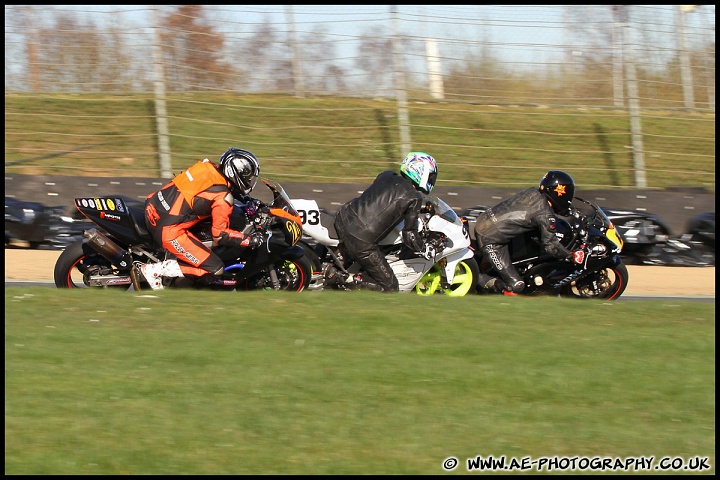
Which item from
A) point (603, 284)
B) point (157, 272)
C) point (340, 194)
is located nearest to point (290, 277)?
point (157, 272)

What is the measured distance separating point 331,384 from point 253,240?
3.52 metres

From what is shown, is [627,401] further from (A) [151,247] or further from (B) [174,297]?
(A) [151,247]

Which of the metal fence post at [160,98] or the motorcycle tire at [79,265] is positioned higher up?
the metal fence post at [160,98]

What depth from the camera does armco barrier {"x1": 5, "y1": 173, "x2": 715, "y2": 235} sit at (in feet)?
44.9

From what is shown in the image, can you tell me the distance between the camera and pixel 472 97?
16.7 meters

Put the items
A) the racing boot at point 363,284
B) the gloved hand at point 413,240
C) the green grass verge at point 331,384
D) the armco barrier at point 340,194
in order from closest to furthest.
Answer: the green grass verge at point 331,384 → the gloved hand at point 413,240 → the racing boot at point 363,284 → the armco barrier at point 340,194

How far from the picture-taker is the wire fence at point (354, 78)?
623 inches

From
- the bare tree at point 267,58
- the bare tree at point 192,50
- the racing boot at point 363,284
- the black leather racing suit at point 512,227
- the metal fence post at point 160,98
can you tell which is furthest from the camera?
the bare tree at point 267,58

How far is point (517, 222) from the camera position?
10.4m

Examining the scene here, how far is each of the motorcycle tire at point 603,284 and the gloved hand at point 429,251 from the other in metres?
1.85

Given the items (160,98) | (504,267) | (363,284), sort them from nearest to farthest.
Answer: (363,284) → (504,267) → (160,98)

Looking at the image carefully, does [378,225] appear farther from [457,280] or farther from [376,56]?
[376,56]

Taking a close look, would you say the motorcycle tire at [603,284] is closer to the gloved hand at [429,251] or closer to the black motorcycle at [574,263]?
the black motorcycle at [574,263]

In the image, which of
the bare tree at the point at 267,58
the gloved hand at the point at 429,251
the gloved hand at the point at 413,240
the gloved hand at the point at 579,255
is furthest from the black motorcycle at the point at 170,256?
the bare tree at the point at 267,58
